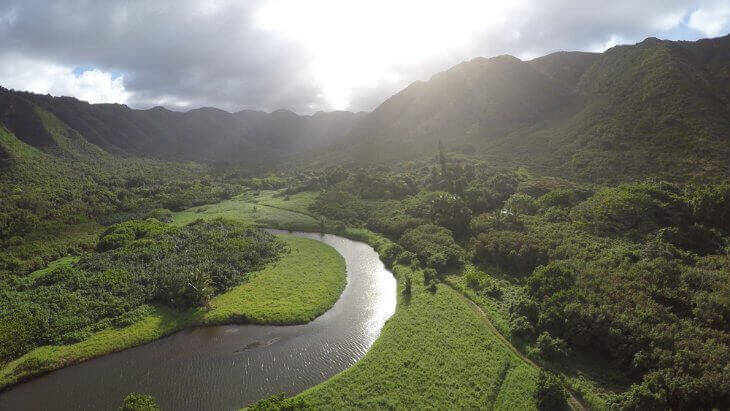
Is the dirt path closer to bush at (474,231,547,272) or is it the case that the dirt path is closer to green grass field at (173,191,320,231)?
bush at (474,231,547,272)

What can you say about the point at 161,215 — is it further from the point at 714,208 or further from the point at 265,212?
the point at 714,208

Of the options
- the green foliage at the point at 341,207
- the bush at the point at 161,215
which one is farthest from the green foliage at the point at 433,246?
the bush at the point at 161,215

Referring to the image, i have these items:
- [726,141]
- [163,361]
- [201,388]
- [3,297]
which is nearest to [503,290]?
[201,388]

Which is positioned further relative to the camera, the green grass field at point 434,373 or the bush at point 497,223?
the bush at point 497,223

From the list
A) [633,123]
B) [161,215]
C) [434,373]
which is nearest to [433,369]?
[434,373]

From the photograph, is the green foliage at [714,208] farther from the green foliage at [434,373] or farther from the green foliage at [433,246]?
the green foliage at [434,373]

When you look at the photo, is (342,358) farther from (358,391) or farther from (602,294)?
(602,294)
